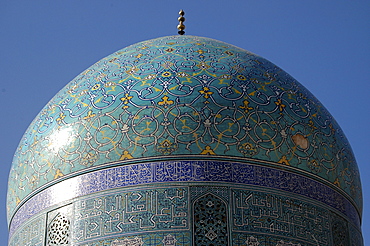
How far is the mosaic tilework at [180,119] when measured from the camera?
970 centimetres

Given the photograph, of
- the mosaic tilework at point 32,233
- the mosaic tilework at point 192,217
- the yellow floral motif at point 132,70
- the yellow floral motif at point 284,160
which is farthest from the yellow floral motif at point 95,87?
the yellow floral motif at point 284,160

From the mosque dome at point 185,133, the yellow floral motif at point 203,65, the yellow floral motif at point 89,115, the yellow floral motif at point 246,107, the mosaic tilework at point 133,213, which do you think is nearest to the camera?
the mosaic tilework at point 133,213

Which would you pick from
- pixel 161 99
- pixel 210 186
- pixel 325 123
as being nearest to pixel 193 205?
pixel 210 186

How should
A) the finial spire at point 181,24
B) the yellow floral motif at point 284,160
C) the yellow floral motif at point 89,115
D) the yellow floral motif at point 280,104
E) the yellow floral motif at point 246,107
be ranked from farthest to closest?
the finial spire at point 181,24
the yellow floral motif at point 280,104
the yellow floral motif at point 89,115
the yellow floral motif at point 246,107
the yellow floral motif at point 284,160

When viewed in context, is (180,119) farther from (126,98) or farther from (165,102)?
(126,98)

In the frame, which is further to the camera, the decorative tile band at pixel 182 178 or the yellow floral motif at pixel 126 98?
the yellow floral motif at pixel 126 98

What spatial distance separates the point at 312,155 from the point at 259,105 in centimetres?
81

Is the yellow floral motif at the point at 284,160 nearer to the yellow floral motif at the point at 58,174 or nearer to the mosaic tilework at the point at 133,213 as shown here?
the mosaic tilework at the point at 133,213

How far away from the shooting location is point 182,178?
31.0ft

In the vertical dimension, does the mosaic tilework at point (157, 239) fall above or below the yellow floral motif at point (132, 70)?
below

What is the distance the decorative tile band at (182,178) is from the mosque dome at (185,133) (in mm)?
11

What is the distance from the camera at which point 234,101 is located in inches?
393

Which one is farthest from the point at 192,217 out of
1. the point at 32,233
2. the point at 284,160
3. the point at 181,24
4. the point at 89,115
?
the point at 181,24

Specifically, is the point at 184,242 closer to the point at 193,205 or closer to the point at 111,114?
the point at 193,205
